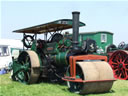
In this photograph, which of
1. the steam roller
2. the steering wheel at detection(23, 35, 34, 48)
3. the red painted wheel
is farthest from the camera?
the red painted wheel

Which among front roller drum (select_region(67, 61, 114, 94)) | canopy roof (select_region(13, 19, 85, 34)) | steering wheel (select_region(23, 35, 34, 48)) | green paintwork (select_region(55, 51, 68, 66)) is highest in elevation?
canopy roof (select_region(13, 19, 85, 34))

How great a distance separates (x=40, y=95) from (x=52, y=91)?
24.1 inches

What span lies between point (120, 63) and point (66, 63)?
13.4 feet

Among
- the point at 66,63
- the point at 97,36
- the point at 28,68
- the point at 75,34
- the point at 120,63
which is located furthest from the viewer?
the point at 97,36

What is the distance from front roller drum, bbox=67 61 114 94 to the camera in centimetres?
Result: 589

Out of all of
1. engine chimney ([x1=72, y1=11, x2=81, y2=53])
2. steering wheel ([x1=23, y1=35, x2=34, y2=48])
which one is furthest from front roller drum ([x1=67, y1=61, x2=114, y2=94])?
steering wheel ([x1=23, y1=35, x2=34, y2=48])

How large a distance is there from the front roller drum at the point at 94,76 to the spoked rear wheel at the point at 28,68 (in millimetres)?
2069

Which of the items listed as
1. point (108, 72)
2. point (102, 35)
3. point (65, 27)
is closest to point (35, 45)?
point (65, 27)

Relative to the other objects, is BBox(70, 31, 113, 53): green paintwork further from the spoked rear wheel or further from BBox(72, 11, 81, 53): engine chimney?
BBox(72, 11, 81, 53): engine chimney

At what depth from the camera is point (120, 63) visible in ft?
34.1

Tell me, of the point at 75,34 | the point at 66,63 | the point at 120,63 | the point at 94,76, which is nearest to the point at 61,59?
the point at 66,63

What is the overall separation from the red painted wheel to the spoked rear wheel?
421 centimetres

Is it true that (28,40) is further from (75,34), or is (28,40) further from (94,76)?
(94,76)

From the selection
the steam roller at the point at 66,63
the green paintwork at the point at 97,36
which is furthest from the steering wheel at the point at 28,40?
the green paintwork at the point at 97,36
